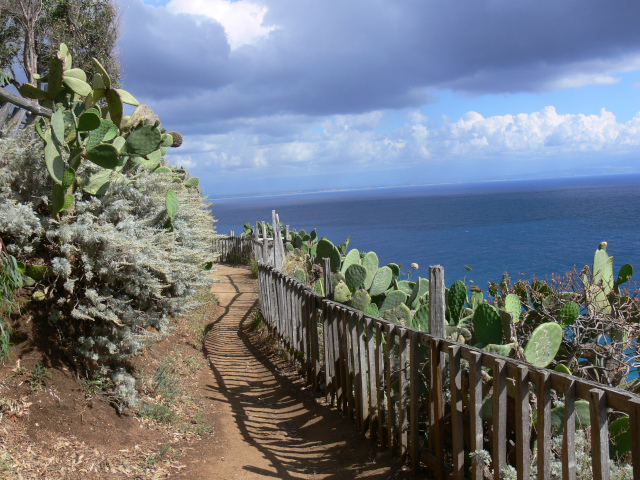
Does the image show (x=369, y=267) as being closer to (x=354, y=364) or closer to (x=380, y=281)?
(x=380, y=281)

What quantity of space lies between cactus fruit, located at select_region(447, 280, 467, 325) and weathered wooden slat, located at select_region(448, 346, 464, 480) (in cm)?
173

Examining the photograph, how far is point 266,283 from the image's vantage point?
28.6 feet

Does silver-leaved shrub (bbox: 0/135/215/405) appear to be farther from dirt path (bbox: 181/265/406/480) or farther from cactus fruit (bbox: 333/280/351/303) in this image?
cactus fruit (bbox: 333/280/351/303)

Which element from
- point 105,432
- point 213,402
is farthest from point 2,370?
point 213,402

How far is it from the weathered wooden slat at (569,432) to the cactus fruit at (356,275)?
10.3 ft

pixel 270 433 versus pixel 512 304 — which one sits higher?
pixel 512 304

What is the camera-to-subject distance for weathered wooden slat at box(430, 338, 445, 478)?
3.40 meters

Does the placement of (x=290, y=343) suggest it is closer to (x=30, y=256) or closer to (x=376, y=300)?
(x=376, y=300)

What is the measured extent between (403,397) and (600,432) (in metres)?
1.68

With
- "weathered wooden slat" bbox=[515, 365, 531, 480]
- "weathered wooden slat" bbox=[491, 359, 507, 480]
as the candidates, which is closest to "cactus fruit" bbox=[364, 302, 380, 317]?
"weathered wooden slat" bbox=[491, 359, 507, 480]

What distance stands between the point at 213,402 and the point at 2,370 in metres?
2.35

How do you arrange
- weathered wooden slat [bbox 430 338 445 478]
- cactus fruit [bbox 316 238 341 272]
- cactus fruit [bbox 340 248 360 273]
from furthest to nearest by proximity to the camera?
cactus fruit [bbox 316 238 341 272] → cactus fruit [bbox 340 248 360 273] → weathered wooden slat [bbox 430 338 445 478]

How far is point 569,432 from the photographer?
8.24ft

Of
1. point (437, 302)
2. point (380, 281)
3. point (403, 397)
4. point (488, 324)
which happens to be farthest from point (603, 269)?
point (403, 397)
